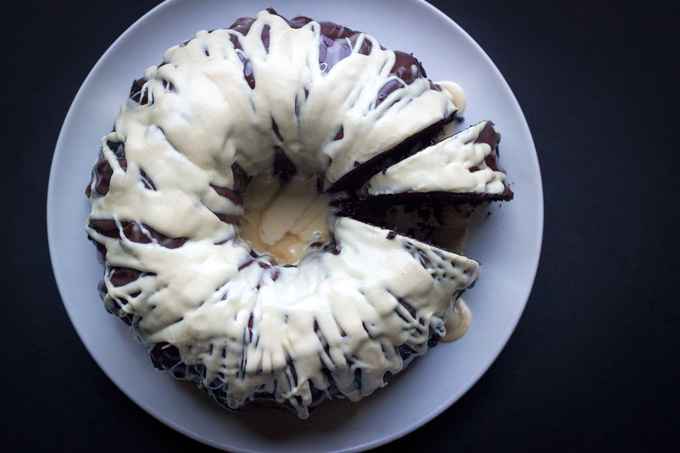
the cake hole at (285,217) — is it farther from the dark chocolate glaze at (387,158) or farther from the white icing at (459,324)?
the white icing at (459,324)

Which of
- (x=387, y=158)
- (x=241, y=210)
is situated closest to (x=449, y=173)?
(x=387, y=158)

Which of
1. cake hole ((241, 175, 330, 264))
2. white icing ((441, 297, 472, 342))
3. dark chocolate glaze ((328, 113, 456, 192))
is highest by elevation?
dark chocolate glaze ((328, 113, 456, 192))

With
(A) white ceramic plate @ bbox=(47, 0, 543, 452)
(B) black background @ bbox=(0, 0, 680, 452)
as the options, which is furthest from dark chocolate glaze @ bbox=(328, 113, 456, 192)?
(B) black background @ bbox=(0, 0, 680, 452)

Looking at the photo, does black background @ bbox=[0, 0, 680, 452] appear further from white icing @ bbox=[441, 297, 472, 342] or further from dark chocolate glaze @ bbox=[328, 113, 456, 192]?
dark chocolate glaze @ bbox=[328, 113, 456, 192]

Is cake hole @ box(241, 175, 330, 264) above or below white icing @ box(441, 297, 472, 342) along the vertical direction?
above

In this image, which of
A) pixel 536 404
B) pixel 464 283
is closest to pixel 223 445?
pixel 464 283

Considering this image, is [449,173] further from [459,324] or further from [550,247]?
[550,247]

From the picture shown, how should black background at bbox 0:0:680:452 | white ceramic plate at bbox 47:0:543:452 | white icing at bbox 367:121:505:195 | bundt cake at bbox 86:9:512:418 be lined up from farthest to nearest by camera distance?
black background at bbox 0:0:680:452, white ceramic plate at bbox 47:0:543:452, white icing at bbox 367:121:505:195, bundt cake at bbox 86:9:512:418
